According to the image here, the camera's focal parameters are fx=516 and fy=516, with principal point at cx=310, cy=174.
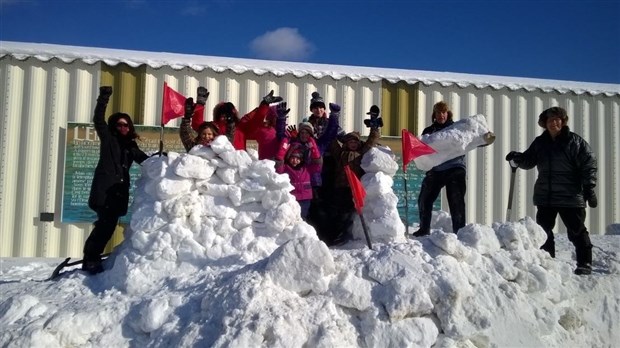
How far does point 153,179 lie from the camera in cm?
382

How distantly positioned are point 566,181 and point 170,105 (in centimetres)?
369

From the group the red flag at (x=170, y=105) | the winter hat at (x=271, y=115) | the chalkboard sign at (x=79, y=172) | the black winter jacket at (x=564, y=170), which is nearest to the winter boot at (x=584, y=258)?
the black winter jacket at (x=564, y=170)

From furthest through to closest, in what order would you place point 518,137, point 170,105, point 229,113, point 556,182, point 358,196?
point 518,137 < point 170,105 < point 229,113 < point 556,182 < point 358,196

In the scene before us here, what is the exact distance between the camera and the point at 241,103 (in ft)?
23.0

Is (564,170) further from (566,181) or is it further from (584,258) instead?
(584,258)

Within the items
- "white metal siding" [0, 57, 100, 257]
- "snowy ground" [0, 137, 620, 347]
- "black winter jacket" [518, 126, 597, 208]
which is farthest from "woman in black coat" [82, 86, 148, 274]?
"black winter jacket" [518, 126, 597, 208]

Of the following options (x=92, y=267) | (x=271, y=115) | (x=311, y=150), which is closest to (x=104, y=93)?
(x=92, y=267)

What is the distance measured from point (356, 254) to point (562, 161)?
2166 mm

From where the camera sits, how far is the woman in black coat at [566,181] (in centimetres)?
430

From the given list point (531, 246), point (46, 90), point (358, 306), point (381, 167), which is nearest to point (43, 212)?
point (46, 90)

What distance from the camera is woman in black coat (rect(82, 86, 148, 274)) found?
A: 152 inches

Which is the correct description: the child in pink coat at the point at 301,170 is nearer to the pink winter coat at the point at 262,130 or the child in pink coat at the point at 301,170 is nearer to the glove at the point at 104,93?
the pink winter coat at the point at 262,130

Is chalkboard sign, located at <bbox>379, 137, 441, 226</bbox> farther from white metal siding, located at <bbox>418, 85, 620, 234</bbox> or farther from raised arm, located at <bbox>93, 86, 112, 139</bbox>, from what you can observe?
raised arm, located at <bbox>93, 86, 112, 139</bbox>

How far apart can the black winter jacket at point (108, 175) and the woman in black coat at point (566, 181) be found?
3526 mm
